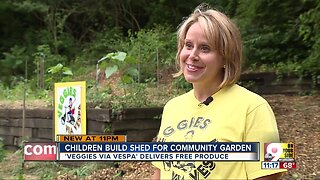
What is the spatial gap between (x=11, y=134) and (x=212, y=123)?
7.11 metres

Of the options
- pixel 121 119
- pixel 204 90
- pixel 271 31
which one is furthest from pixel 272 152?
pixel 271 31

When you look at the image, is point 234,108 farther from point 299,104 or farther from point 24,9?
point 24,9

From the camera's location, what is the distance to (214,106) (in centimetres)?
193

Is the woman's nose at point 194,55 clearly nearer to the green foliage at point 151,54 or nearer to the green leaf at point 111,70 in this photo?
the green leaf at point 111,70

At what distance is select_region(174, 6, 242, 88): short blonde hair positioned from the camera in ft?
6.21

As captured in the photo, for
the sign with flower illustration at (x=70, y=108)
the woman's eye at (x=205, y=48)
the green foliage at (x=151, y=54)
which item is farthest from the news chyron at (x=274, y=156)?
the green foliage at (x=151, y=54)

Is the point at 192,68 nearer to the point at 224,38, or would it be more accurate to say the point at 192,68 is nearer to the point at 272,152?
the point at 224,38

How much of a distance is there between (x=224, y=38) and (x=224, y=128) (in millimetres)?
304

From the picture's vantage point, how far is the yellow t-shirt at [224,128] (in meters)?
1.79

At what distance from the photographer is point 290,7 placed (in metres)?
11.7

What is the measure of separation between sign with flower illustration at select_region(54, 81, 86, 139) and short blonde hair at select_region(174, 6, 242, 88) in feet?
15.4

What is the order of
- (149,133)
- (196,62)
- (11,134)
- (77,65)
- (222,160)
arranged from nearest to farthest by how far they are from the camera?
1. (222,160)
2. (196,62)
3. (149,133)
4. (11,134)
5. (77,65)

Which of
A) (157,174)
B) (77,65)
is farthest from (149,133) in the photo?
(77,65)

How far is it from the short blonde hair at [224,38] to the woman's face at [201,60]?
2 cm
